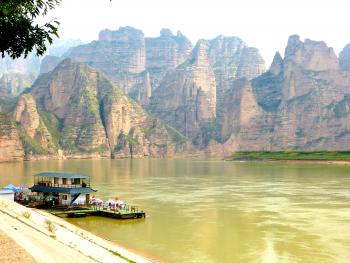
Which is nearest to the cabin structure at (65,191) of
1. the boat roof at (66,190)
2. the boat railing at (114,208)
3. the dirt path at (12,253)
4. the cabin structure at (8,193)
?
the boat roof at (66,190)

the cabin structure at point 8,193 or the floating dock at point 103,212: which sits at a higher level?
the cabin structure at point 8,193

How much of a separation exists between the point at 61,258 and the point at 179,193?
75.8 m

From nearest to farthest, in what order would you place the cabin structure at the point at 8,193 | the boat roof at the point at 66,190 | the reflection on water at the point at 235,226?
the reflection on water at the point at 235,226, the boat roof at the point at 66,190, the cabin structure at the point at 8,193

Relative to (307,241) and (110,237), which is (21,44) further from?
(307,241)

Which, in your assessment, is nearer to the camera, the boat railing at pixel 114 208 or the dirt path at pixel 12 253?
the dirt path at pixel 12 253

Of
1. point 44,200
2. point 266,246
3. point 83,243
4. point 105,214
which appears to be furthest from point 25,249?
point 44,200

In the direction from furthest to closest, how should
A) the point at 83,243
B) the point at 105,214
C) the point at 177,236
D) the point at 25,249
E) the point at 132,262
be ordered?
the point at 105,214
the point at 177,236
the point at 83,243
the point at 132,262
the point at 25,249

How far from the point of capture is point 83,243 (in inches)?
1586

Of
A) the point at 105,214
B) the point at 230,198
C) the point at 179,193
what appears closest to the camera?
the point at 105,214

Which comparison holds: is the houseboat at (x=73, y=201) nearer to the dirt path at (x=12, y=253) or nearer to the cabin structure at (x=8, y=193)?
the cabin structure at (x=8, y=193)

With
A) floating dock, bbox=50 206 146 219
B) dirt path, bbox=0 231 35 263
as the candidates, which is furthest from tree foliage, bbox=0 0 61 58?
floating dock, bbox=50 206 146 219

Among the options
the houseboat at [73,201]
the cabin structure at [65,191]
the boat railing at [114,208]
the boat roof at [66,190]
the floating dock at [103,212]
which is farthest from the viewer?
the cabin structure at [65,191]

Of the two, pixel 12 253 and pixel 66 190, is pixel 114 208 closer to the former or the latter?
pixel 66 190

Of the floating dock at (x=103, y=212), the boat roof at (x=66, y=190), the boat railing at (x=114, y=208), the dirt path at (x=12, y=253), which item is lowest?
the floating dock at (x=103, y=212)
